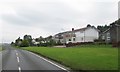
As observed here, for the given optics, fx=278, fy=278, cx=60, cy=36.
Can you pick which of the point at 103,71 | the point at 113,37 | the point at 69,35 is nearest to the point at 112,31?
the point at 113,37

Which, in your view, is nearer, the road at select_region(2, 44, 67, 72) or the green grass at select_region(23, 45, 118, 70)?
the road at select_region(2, 44, 67, 72)

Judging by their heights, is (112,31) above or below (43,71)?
above

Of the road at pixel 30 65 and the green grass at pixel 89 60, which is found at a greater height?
the green grass at pixel 89 60

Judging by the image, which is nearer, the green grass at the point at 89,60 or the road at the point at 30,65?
the road at the point at 30,65

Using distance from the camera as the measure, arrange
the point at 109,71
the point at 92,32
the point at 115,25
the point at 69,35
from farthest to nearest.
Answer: the point at 69,35 → the point at 92,32 → the point at 115,25 → the point at 109,71

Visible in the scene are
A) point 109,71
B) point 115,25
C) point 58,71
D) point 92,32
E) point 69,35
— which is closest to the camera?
point 109,71

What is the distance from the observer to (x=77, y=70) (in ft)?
55.6

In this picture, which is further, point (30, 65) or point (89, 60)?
point (89, 60)

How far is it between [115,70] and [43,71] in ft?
13.9

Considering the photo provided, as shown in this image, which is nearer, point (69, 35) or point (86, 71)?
point (86, 71)

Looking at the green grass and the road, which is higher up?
the green grass

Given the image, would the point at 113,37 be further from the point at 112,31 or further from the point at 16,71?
the point at 16,71

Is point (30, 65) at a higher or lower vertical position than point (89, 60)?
lower

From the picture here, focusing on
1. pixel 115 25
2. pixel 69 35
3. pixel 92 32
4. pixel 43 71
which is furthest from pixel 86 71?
pixel 69 35
